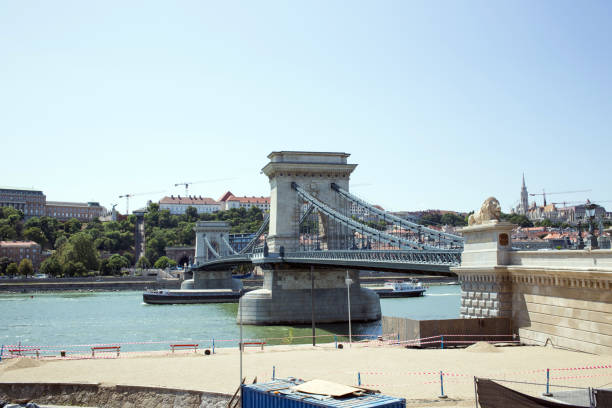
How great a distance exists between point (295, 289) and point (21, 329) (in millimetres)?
22225

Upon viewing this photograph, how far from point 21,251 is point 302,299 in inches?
4732

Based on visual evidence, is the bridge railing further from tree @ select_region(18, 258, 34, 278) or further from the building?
the building

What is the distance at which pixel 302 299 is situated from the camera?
52938 millimetres

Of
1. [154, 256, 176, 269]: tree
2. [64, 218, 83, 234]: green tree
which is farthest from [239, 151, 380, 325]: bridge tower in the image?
[64, 218, 83, 234]: green tree

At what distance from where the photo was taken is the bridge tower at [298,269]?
52250 mm

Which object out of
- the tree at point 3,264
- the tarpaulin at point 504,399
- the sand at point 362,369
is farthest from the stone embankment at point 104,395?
the tree at point 3,264

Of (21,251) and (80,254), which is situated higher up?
(21,251)

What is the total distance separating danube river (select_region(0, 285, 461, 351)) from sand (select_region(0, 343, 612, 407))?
6298 mm

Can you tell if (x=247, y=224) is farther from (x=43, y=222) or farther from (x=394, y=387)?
(x=394, y=387)

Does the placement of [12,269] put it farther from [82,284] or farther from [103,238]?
[103,238]

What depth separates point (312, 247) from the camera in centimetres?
5891

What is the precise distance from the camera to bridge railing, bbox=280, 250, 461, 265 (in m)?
31.3

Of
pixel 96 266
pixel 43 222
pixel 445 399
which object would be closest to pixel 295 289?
pixel 445 399

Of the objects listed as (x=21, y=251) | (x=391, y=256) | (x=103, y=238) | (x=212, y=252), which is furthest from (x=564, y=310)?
(x=103, y=238)
